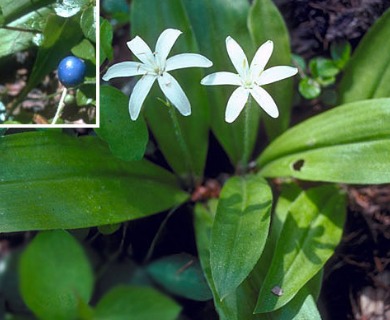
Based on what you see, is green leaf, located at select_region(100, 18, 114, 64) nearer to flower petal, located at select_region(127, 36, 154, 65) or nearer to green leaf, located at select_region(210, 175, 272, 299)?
flower petal, located at select_region(127, 36, 154, 65)

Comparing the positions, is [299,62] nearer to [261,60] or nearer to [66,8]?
[261,60]

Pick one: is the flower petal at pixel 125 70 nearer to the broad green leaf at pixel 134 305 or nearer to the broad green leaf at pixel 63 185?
the broad green leaf at pixel 63 185

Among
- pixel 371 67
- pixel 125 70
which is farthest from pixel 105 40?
pixel 371 67

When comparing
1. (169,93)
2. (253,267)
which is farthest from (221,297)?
(169,93)

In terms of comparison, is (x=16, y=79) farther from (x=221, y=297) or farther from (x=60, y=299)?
(x=221, y=297)

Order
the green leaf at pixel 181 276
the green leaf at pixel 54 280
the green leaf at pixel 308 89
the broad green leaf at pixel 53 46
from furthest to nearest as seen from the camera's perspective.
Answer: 1. the green leaf at pixel 308 89
2. the broad green leaf at pixel 53 46
3. the green leaf at pixel 181 276
4. the green leaf at pixel 54 280

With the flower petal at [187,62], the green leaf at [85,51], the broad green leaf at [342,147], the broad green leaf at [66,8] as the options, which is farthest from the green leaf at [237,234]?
the broad green leaf at [66,8]
